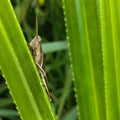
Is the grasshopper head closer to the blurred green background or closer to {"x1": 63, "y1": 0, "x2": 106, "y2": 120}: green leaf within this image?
{"x1": 63, "y1": 0, "x2": 106, "y2": 120}: green leaf

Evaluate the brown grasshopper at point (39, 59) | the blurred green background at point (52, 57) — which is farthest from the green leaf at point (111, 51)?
the blurred green background at point (52, 57)

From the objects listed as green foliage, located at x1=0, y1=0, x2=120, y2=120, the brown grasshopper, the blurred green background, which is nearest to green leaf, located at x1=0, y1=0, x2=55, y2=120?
green foliage, located at x1=0, y1=0, x2=120, y2=120

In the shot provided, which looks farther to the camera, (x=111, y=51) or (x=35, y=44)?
(x=35, y=44)

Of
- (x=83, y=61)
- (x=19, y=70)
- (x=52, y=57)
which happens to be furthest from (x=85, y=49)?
(x=52, y=57)

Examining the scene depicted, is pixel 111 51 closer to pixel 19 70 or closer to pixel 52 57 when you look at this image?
pixel 19 70

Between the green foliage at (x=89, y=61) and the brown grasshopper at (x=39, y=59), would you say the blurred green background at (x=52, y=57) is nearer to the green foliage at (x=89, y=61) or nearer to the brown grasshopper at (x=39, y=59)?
the brown grasshopper at (x=39, y=59)
